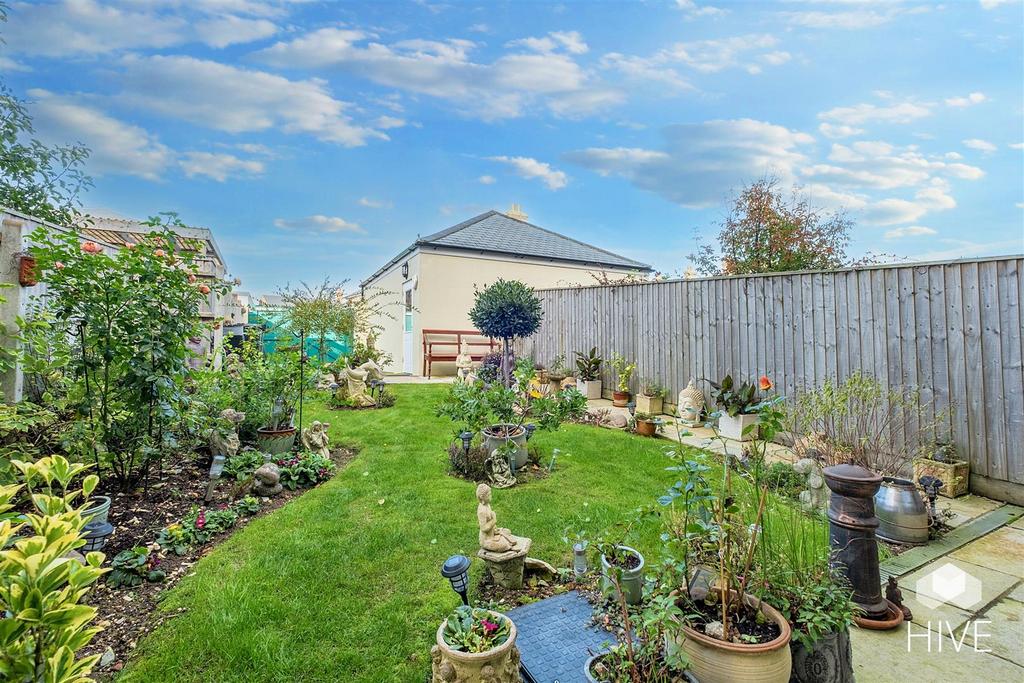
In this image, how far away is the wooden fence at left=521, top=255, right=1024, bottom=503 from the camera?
350 centimetres

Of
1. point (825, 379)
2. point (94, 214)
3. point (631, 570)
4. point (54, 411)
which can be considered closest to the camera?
point (631, 570)

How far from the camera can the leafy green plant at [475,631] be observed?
1567mm

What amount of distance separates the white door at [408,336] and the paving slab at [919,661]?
39.9 feet

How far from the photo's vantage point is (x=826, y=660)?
147 cm

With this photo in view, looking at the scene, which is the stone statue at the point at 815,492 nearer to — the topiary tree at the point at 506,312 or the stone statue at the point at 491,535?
the stone statue at the point at 491,535

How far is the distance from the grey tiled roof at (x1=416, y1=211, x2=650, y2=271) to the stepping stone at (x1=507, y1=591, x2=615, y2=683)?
447 inches

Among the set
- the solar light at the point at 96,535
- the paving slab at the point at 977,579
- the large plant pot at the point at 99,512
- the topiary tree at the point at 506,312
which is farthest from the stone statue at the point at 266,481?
the paving slab at the point at 977,579

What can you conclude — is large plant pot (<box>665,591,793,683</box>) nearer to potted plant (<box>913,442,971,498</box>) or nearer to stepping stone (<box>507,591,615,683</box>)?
stepping stone (<box>507,591,615,683</box>)

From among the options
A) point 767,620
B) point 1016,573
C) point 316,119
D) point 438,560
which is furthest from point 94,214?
point 1016,573

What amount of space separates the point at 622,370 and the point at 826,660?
245 inches

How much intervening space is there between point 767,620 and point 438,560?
71.5 inches

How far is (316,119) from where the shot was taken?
7133mm

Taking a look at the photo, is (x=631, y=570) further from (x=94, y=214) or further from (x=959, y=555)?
(x=94, y=214)

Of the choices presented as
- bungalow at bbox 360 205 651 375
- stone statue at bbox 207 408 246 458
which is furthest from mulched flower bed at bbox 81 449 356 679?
bungalow at bbox 360 205 651 375
